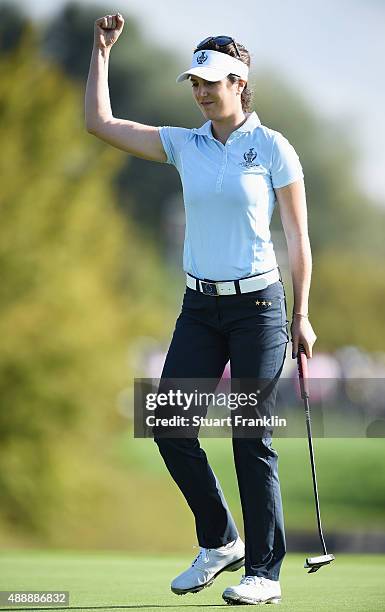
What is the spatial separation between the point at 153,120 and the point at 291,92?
7985 millimetres

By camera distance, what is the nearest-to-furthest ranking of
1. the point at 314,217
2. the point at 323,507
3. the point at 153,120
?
the point at 323,507 < the point at 153,120 < the point at 314,217

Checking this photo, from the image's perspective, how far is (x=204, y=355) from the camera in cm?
499

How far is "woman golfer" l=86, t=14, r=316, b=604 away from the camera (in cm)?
486

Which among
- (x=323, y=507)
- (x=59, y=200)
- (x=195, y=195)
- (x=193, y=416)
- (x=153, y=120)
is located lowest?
(x=323, y=507)

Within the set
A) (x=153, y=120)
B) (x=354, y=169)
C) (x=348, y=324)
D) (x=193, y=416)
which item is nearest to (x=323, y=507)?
(x=193, y=416)

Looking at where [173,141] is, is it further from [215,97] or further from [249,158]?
[249,158]

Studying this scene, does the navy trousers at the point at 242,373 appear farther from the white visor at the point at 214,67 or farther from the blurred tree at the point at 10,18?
the blurred tree at the point at 10,18

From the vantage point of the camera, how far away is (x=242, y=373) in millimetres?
4914

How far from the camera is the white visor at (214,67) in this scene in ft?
16.1

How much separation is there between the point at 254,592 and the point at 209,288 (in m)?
1.10

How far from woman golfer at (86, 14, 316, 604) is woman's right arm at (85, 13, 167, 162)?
0.02 meters

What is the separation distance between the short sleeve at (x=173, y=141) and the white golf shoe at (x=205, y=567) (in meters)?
1.46

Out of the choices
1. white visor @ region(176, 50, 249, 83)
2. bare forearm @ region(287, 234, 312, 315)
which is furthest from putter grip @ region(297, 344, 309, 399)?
white visor @ region(176, 50, 249, 83)

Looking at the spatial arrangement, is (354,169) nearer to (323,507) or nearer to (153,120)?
(153,120)
